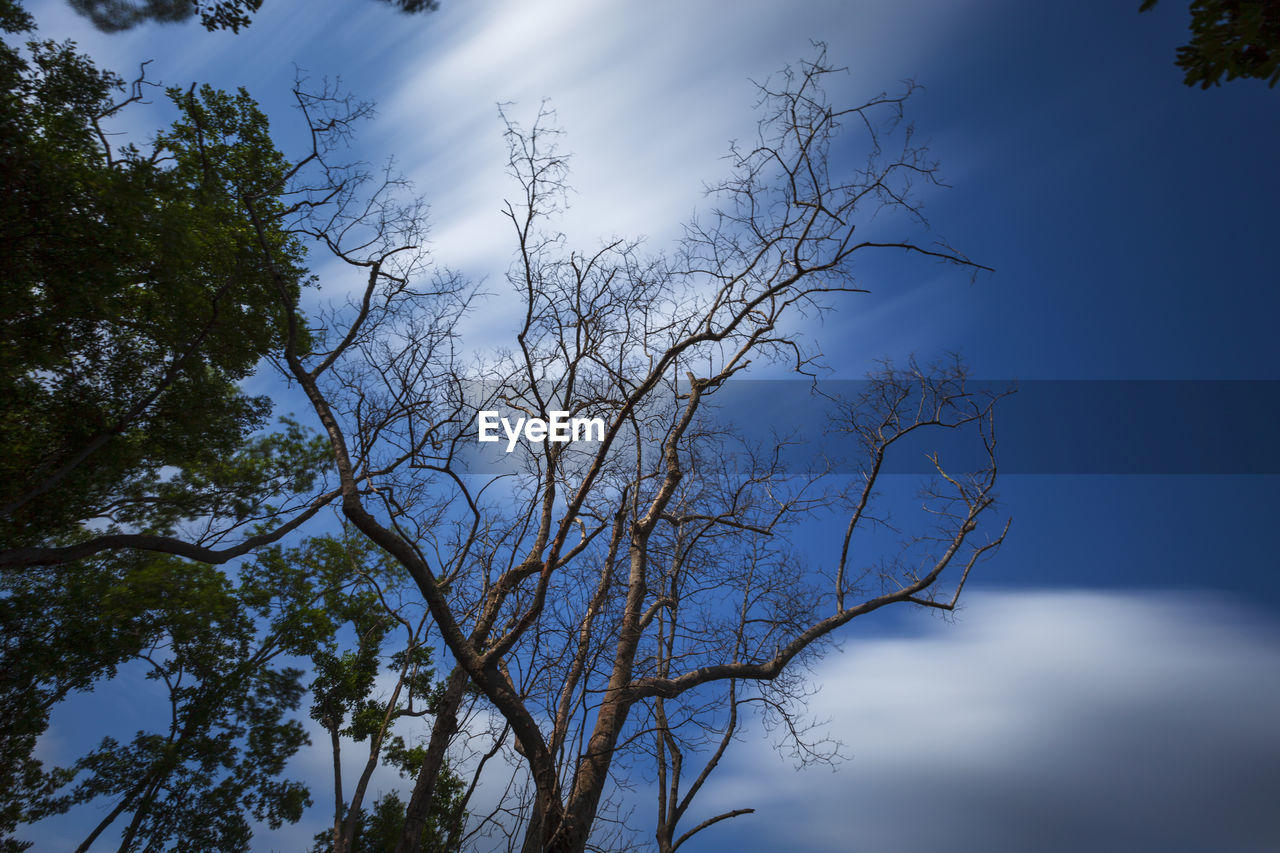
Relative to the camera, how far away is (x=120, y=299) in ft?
32.6

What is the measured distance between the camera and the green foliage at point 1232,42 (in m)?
2.81

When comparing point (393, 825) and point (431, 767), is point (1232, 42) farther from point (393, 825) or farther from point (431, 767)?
point (393, 825)

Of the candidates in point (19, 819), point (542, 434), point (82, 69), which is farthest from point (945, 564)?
point (19, 819)

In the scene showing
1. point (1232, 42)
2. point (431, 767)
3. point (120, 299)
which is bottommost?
point (431, 767)

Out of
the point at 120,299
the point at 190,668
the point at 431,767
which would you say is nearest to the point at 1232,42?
the point at 431,767

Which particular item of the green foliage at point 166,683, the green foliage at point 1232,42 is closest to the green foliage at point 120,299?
the green foliage at point 166,683

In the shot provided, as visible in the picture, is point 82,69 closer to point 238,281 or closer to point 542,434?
point 238,281

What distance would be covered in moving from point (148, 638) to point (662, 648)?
10.8 metres

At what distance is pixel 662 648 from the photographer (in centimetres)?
1030

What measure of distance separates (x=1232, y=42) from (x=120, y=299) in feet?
40.6

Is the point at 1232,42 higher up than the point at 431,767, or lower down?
higher up

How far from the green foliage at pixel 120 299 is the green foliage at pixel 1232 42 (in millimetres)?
6828

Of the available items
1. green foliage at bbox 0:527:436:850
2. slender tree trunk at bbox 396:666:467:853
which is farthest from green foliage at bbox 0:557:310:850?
slender tree trunk at bbox 396:666:467:853

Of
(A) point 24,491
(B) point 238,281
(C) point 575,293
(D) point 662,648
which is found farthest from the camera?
(B) point 238,281
